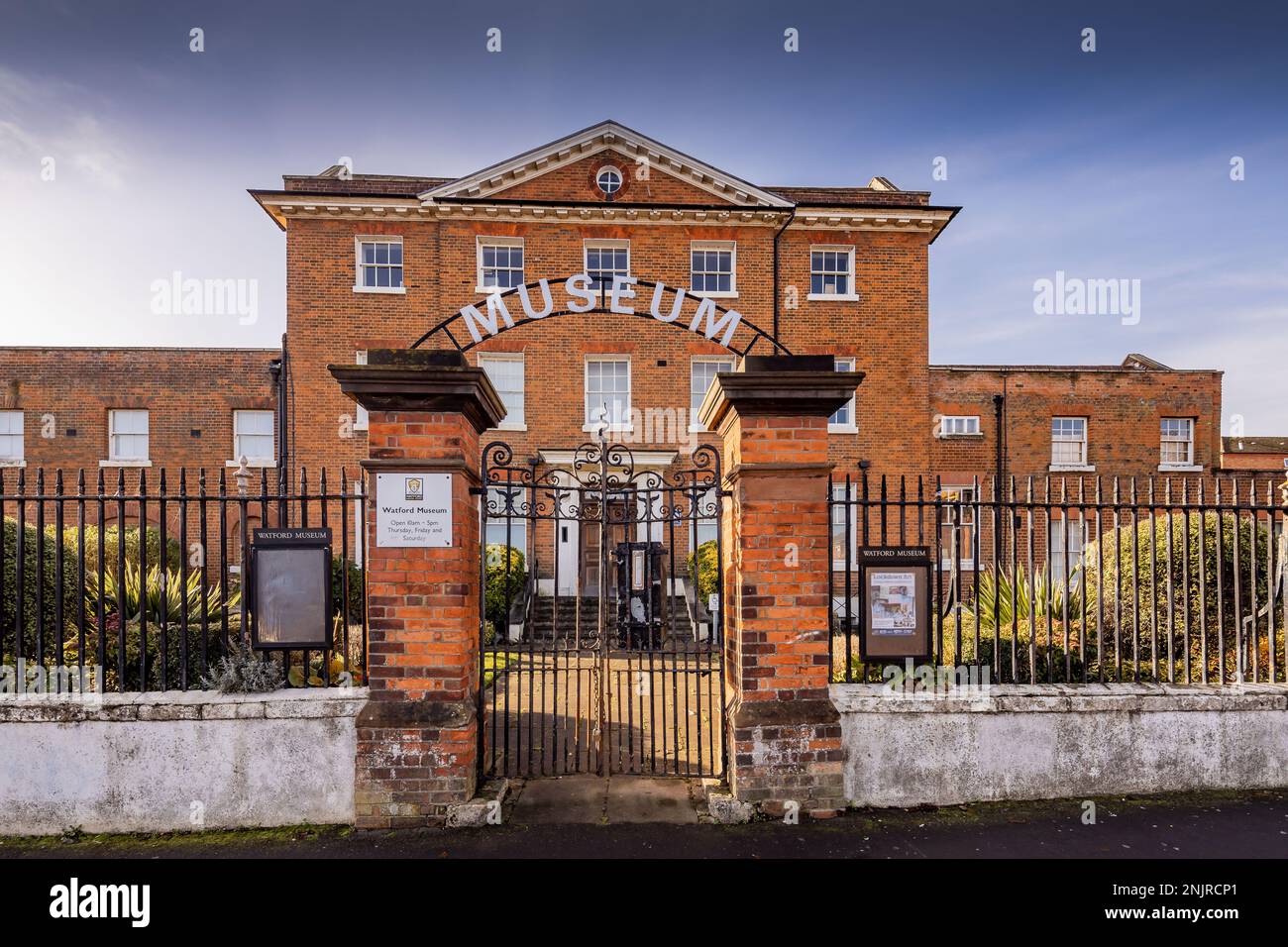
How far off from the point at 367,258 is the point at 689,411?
9.12 metres

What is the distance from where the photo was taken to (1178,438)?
20.2 metres

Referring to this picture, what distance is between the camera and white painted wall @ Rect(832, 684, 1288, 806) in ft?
16.8

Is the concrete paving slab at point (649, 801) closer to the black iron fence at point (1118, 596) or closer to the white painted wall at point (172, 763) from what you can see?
the black iron fence at point (1118, 596)

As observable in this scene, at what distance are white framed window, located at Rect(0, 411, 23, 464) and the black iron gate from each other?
1319 centimetres

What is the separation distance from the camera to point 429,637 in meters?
4.92

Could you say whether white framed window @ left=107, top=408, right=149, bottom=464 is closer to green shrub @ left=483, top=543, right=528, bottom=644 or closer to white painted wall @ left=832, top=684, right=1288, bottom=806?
green shrub @ left=483, top=543, right=528, bottom=644

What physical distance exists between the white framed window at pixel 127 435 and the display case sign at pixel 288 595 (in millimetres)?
17514

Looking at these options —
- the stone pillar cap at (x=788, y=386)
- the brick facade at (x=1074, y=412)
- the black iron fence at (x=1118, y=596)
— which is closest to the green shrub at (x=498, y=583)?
the black iron fence at (x=1118, y=596)

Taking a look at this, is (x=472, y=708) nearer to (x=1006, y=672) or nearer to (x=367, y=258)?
(x=1006, y=672)

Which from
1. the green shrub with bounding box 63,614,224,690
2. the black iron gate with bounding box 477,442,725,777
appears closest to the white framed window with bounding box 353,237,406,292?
the black iron gate with bounding box 477,442,725,777

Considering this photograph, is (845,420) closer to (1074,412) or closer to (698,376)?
(698,376)

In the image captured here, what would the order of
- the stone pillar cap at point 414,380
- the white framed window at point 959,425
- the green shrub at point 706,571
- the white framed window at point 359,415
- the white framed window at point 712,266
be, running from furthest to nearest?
the white framed window at point 959,425, the white framed window at point 712,266, the white framed window at point 359,415, the green shrub at point 706,571, the stone pillar cap at point 414,380

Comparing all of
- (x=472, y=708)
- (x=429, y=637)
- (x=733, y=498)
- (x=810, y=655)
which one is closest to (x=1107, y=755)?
(x=810, y=655)

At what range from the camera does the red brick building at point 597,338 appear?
58.1 ft
